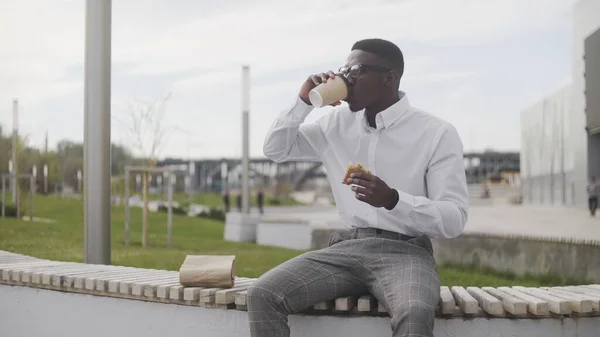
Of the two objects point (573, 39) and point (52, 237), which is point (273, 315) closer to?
point (52, 237)

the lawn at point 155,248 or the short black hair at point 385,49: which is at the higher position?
the short black hair at point 385,49

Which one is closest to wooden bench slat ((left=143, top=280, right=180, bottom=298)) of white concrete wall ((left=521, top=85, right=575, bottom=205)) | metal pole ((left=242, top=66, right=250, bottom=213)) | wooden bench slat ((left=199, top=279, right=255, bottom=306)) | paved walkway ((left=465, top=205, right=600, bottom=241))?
wooden bench slat ((left=199, top=279, right=255, bottom=306))

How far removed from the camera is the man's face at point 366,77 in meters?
3.12

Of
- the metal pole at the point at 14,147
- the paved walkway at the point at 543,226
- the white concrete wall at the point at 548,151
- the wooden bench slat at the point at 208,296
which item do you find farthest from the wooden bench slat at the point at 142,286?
the white concrete wall at the point at 548,151

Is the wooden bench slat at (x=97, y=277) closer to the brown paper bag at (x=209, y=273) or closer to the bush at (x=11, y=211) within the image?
the brown paper bag at (x=209, y=273)

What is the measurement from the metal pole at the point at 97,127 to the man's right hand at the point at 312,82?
7.27ft

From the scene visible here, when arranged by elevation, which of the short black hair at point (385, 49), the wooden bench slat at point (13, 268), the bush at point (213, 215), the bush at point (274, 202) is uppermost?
the short black hair at point (385, 49)

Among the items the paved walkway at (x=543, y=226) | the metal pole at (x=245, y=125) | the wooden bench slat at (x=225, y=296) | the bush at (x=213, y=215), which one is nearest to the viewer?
the wooden bench slat at (x=225, y=296)

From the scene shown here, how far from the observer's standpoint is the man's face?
3.12 meters

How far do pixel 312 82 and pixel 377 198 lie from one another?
0.67 metres

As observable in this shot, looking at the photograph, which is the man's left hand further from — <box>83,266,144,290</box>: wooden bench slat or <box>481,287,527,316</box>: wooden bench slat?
<box>83,266,144,290</box>: wooden bench slat

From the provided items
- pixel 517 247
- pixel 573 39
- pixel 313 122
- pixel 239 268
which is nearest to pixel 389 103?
pixel 313 122

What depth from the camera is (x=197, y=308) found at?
3.35 m

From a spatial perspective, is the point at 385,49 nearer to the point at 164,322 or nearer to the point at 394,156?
the point at 394,156
